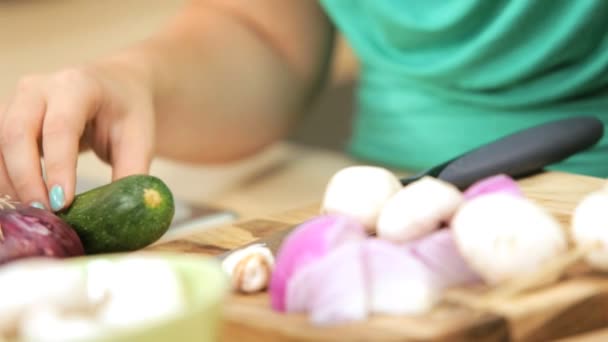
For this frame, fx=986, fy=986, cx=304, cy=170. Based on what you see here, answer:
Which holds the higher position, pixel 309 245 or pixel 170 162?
pixel 309 245

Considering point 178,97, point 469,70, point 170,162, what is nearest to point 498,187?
point 469,70

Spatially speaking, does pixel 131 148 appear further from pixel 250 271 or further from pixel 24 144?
pixel 250 271

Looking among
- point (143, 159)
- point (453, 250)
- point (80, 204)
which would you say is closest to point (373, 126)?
point (143, 159)

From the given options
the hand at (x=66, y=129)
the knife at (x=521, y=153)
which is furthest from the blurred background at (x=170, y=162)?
the knife at (x=521, y=153)

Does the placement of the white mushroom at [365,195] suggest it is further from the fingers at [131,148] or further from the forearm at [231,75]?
the forearm at [231,75]

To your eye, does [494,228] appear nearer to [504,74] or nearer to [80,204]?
[80,204]

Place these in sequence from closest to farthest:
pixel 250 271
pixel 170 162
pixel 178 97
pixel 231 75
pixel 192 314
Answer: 1. pixel 192 314
2. pixel 250 271
3. pixel 178 97
4. pixel 231 75
5. pixel 170 162

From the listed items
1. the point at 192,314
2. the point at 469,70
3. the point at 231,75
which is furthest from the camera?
the point at 231,75

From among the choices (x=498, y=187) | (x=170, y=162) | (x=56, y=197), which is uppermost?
(x=498, y=187)
